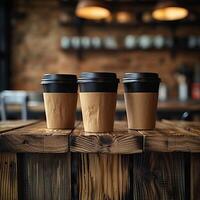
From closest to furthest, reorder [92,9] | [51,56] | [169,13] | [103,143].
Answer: [103,143]
[92,9]
[169,13]
[51,56]

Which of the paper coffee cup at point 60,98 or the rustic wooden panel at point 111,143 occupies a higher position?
the paper coffee cup at point 60,98

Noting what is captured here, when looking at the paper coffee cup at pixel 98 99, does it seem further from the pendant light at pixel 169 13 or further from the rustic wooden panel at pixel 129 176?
the pendant light at pixel 169 13

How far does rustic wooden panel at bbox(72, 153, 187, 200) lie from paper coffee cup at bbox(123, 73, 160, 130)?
106 mm

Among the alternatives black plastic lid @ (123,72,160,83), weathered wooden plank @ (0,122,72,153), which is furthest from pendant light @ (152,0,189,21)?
weathered wooden plank @ (0,122,72,153)

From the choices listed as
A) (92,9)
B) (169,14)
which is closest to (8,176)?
(92,9)

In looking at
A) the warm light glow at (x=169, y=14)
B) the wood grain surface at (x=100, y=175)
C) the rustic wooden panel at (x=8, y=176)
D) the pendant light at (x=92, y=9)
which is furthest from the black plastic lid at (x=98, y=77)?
the warm light glow at (x=169, y=14)

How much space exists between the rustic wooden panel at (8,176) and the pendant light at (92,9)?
2401 mm

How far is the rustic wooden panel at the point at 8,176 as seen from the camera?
81cm

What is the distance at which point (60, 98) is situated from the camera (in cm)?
86

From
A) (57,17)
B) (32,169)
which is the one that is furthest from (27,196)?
(57,17)

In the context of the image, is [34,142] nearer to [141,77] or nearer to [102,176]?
[102,176]

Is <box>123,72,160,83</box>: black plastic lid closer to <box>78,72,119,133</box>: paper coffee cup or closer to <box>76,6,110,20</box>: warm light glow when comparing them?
<box>78,72,119,133</box>: paper coffee cup

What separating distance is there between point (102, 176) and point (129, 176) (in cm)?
8

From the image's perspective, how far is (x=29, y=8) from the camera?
4801 mm
